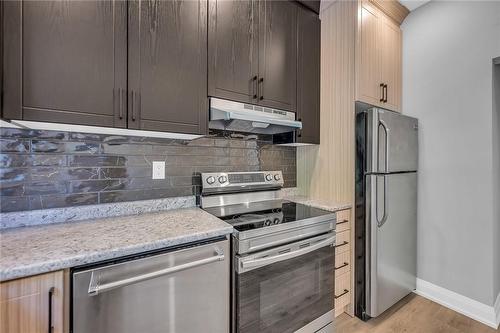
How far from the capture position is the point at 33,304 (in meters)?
0.80

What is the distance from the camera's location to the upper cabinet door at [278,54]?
5.80 feet

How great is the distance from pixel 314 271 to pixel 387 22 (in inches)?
93.9

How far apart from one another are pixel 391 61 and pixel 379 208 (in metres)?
1.49

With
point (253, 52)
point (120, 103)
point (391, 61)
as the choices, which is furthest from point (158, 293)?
point (391, 61)

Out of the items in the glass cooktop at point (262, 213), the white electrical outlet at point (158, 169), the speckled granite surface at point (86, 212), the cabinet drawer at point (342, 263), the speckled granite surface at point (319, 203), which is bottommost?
the cabinet drawer at point (342, 263)

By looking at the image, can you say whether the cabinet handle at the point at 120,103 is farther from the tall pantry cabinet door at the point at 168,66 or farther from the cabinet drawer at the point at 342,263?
the cabinet drawer at the point at 342,263

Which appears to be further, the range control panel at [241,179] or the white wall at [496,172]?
the white wall at [496,172]

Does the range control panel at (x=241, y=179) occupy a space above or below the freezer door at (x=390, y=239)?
above

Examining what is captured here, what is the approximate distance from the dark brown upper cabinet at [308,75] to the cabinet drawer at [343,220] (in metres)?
0.67

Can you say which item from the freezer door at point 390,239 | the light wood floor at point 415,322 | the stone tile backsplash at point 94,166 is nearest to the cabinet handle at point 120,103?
the stone tile backsplash at point 94,166

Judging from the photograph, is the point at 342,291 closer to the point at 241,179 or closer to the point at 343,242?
the point at 343,242

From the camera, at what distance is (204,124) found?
1.50 meters

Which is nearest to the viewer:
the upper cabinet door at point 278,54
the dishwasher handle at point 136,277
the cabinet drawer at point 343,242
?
the dishwasher handle at point 136,277

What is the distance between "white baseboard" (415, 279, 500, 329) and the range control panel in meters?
1.75
